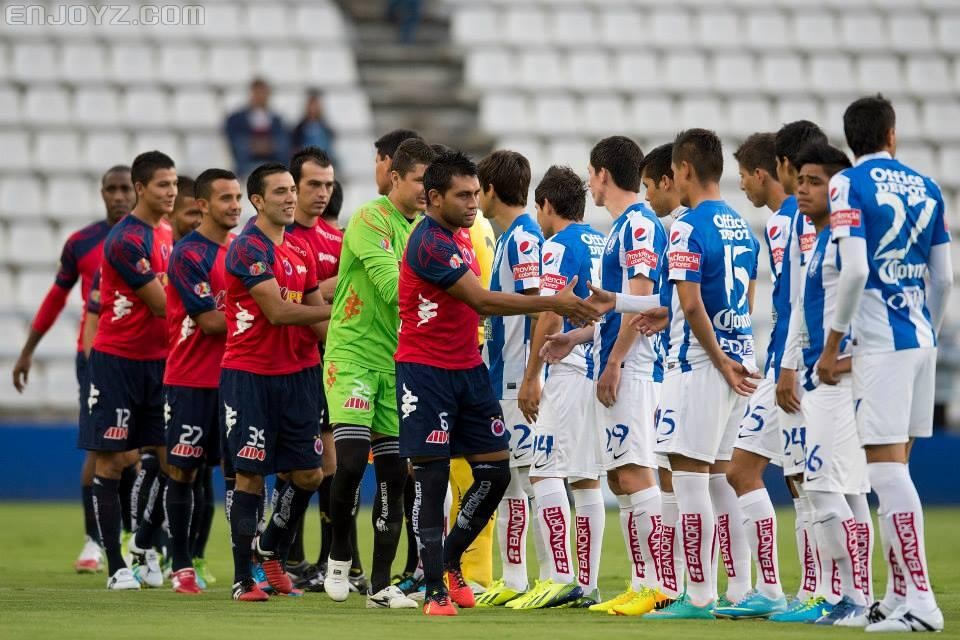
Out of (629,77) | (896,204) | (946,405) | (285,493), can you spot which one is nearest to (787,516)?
(946,405)

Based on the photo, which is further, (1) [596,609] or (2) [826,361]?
(1) [596,609]

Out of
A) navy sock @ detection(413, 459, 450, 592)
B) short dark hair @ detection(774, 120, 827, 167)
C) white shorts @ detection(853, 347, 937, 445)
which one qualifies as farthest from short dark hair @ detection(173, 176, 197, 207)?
white shorts @ detection(853, 347, 937, 445)

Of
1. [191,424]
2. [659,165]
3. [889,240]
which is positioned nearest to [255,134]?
[191,424]

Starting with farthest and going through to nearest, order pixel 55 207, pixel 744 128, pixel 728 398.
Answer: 1. pixel 744 128
2. pixel 55 207
3. pixel 728 398

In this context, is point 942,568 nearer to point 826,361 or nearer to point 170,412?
point 826,361

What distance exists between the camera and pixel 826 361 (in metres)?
6.83

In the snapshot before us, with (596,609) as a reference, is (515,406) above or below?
above

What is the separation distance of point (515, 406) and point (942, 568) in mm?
4025

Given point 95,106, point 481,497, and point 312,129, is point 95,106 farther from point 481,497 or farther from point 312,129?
point 481,497

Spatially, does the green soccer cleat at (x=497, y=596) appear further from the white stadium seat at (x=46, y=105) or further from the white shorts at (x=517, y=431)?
the white stadium seat at (x=46, y=105)

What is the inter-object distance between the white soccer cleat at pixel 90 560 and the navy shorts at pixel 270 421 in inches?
106

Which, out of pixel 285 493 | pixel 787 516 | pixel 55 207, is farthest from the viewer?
pixel 55 207

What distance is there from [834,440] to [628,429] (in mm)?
1169

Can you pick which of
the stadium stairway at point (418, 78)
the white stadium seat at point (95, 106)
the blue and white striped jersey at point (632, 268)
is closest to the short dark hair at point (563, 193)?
the blue and white striped jersey at point (632, 268)
